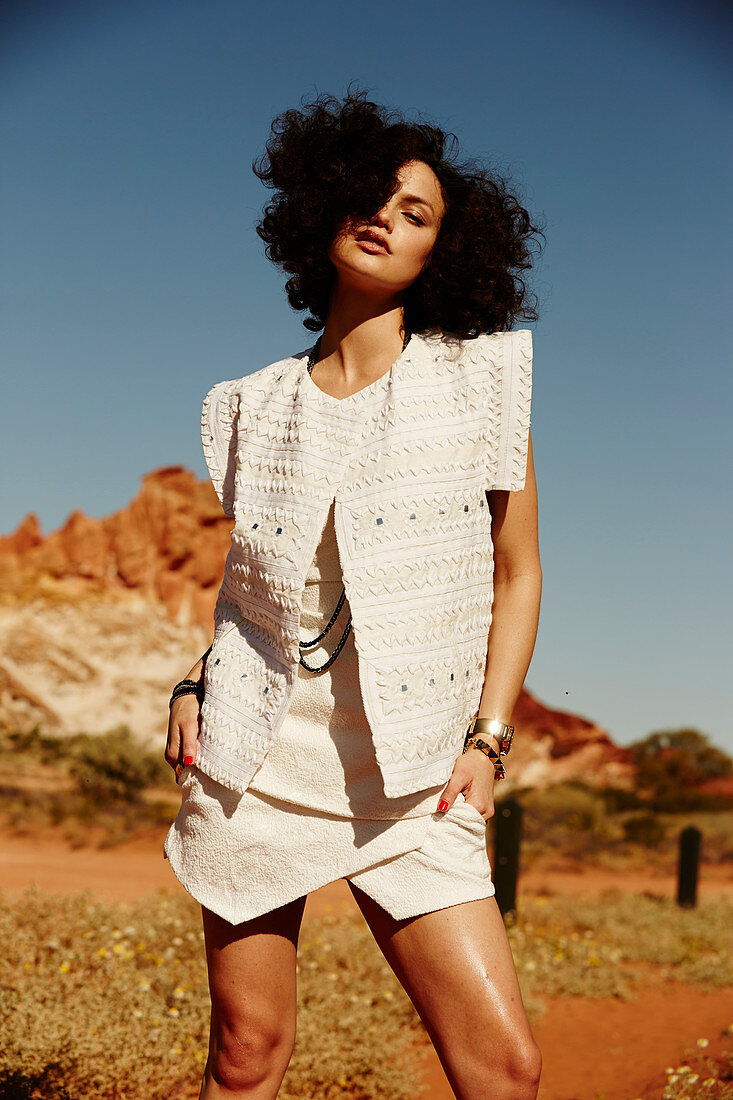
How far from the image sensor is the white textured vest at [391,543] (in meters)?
1.48

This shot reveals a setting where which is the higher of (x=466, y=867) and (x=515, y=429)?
(x=515, y=429)

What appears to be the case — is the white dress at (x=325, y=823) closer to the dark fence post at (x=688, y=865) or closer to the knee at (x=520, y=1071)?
the knee at (x=520, y=1071)

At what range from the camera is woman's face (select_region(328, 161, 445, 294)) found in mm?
1703

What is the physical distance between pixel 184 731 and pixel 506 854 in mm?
4302

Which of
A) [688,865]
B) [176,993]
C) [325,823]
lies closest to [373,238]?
[325,823]

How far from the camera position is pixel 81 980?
3758 mm

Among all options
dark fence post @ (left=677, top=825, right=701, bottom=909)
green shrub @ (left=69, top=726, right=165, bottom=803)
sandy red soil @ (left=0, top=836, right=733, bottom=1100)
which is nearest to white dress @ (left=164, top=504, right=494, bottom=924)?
sandy red soil @ (left=0, top=836, right=733, bottom=1100)

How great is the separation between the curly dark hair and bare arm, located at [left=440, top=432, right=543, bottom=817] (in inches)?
14.1

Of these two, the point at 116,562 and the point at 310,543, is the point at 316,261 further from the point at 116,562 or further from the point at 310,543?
the point at 116,562

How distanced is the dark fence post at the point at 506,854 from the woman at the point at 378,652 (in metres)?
3.83

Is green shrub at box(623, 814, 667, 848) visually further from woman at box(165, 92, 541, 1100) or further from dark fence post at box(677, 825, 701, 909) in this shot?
woman at box(165, 92, 541, 1100)

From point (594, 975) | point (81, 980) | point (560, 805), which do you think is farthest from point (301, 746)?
point (560, 805)

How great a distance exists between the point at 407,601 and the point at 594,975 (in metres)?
4.61

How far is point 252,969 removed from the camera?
1604 mm
